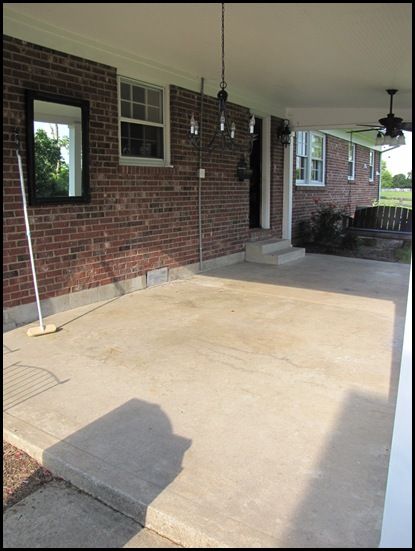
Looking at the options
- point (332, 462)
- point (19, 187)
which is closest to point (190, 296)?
point (19, 187)

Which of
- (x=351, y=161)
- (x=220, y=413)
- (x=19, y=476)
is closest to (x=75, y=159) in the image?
(x=220, y=413)

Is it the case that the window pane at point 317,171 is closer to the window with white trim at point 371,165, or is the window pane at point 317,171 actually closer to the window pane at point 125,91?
the window with white trim at point 371,165

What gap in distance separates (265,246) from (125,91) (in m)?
4.11

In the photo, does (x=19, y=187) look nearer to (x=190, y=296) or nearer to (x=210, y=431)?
(x=190, y=296)

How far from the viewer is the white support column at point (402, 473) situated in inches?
64.5

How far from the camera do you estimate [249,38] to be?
530 centimetres

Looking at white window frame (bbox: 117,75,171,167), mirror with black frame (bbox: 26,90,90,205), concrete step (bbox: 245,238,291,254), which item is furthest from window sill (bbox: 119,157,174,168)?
concrete step (bbox: 245,238,291,254)

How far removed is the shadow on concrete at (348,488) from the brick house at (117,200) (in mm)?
3550

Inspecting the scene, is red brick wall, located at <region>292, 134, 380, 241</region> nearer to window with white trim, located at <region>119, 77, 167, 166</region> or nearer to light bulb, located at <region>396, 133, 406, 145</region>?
light bulb, located at <region>396, 133, 406, 145</region>

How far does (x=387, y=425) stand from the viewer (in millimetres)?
3094

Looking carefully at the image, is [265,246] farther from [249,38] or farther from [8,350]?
[8,350]

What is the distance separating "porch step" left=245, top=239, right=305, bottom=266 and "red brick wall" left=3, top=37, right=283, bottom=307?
84 cm

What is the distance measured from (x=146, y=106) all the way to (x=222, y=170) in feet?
6.80

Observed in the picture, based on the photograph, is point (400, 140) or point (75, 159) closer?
point (75, 159)
